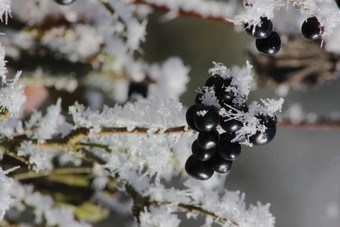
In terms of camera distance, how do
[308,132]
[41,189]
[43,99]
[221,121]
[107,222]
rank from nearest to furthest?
1. [221,121]
2. [41,189]
3. [43,99]
4. [107,222]
5. [308,132]

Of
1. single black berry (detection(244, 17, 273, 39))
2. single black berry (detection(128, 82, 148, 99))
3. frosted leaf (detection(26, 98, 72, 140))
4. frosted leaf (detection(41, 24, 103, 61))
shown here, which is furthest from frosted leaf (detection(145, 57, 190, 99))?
single black berry (detection(244, 17, 273, 39))

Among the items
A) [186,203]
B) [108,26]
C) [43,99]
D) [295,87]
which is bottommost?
[186,203]

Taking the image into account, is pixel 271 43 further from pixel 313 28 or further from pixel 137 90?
pixel 137 90

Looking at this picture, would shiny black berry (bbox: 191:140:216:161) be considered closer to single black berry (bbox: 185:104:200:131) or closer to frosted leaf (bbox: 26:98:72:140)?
single black berry (bbox: 185:104:200:131)

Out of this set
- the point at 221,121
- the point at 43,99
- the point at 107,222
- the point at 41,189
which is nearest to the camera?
the point at 221,121

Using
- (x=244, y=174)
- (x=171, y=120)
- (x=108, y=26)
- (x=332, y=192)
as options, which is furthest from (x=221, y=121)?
(x=332, y=192)

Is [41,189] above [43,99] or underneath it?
underneath

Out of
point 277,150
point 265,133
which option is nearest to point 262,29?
point 265,133

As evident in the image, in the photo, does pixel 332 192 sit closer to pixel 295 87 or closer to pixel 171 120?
pixel 295 87
